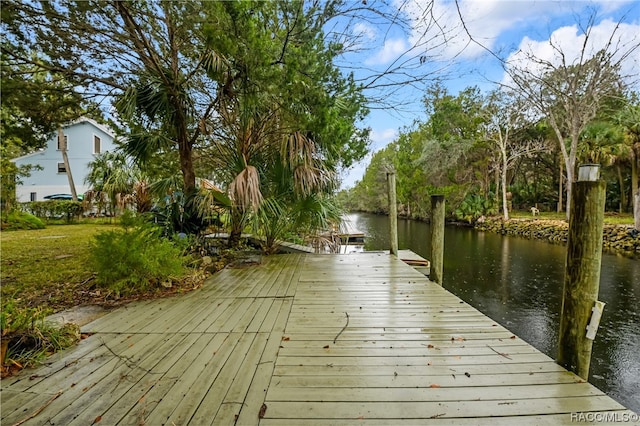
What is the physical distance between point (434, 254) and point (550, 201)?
2200cm

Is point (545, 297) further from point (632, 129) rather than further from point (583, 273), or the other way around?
point (632, 129)

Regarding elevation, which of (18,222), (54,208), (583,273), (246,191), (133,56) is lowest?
(18,222)

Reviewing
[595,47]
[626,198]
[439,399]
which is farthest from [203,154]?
[626,198]

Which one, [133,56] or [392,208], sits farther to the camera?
[392,208]

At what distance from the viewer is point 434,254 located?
3748mm

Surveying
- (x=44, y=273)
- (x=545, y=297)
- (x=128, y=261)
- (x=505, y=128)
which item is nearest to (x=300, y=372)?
(x=128, y=261)

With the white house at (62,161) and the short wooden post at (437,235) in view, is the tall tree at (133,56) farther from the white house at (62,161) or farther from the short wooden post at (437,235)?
the white house at (62,161)

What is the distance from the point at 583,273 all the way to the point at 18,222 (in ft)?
44.6

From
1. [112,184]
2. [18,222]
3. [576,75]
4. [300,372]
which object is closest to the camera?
[300,372]

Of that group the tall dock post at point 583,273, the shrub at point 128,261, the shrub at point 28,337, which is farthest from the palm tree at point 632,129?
the shrub at point 28,337

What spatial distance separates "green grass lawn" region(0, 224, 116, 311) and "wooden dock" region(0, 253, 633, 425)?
103cm

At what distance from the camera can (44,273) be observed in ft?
13.7

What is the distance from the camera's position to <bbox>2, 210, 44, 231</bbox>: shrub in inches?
370

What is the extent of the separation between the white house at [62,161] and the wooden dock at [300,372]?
1700 centimetres
